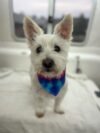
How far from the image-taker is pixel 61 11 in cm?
166

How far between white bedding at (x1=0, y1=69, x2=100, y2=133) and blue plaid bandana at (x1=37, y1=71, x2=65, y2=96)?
138mm

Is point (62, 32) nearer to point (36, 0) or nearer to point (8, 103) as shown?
point (8, 103)

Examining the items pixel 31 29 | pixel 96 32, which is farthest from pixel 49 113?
pixel 96 32

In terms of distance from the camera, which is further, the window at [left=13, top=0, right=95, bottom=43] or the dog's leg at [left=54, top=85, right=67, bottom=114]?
Answer: the window at [left=13, top=0, right=95, bottom=43]

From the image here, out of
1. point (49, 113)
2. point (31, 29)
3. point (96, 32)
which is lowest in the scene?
point (49, 113)

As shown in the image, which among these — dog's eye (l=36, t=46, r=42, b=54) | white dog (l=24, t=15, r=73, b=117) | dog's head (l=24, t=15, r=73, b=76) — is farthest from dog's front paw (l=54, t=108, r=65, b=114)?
dog's eye (l=36, t=46, r=42, b=54)

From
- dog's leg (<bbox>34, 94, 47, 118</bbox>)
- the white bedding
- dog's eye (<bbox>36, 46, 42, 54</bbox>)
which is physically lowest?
the white bedding

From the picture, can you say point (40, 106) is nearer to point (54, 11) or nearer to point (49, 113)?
point (49, 113)

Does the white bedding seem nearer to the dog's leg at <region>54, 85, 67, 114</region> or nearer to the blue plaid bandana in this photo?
the dog's leg at <region>54, 85, 67, 114</region>

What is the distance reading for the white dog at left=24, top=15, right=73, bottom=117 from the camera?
973 mm

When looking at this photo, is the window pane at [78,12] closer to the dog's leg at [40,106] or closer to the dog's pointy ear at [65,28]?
the dog's pointy ear at [65,28]

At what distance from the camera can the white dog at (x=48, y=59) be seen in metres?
0.97

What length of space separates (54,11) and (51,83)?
767 millimetres

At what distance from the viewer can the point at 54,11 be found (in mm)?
1650
